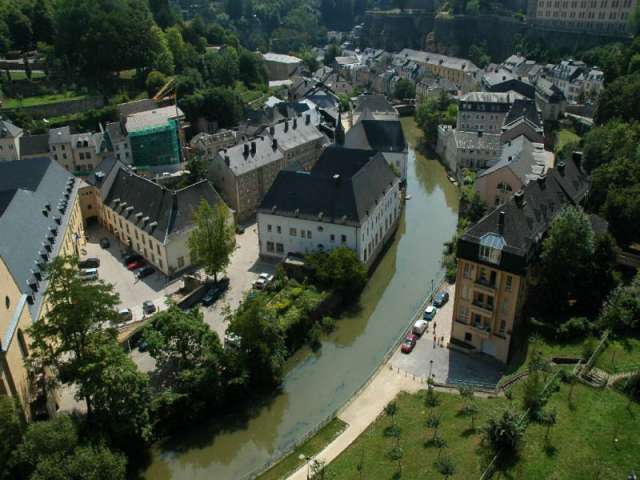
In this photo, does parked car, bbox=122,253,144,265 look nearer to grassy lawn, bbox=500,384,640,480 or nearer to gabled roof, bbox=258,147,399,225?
gabled roof, bbox=258,147,399,225

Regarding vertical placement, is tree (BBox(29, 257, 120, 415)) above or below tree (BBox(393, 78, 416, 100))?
above

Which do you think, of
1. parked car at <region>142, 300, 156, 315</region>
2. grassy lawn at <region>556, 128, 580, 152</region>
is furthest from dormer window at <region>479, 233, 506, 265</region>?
grassy lawn at <region>556, 128, 580, 152</region>

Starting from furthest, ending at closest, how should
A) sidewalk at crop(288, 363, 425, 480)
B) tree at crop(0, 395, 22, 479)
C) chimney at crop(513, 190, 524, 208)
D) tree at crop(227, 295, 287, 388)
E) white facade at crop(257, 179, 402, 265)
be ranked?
1. white facade at crop(257, 179, 402, 265)
2. chimney at crop(513, 190, 524, 208)
3. tree at crop(227, 295, 287, 388)
4. sidewalk at crop(288, 363, 425, 480)
5. tree at crop(0, 395, 22, 479)

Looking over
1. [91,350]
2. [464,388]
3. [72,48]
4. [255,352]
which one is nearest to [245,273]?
[255,352]

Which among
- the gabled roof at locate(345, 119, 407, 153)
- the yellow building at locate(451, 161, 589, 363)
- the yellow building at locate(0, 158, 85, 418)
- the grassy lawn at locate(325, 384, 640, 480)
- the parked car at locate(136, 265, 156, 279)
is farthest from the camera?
the gabled roof at locate(345, 119, 407, 153)

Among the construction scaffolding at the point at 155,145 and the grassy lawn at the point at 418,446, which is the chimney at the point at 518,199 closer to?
the grassy lawn at the point at 418,446

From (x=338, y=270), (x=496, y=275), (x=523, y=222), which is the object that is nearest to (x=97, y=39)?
(x=338, y=270)

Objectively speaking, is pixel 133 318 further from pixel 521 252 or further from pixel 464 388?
pixel 521 252
